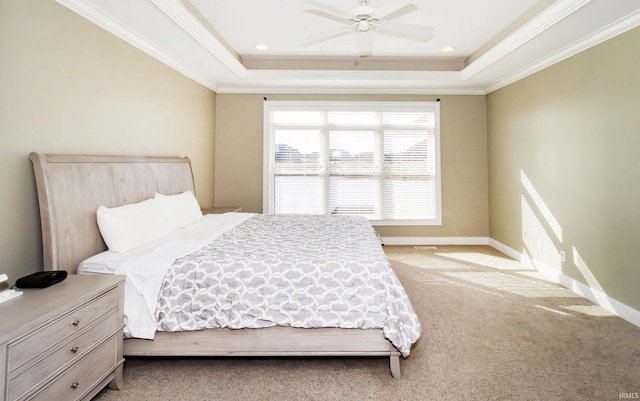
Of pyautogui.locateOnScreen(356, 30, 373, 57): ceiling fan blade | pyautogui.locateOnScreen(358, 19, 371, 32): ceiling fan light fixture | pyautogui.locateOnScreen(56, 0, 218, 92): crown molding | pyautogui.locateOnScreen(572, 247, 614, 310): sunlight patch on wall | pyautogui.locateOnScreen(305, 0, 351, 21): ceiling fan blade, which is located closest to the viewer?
pyautogui.locateOnScreen(56, 0, 218, 92): crown molding

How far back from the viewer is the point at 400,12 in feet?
10.00

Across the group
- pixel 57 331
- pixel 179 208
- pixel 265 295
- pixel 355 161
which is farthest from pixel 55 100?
pixel 355 161

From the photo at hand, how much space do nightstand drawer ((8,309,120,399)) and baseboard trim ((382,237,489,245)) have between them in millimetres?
4067

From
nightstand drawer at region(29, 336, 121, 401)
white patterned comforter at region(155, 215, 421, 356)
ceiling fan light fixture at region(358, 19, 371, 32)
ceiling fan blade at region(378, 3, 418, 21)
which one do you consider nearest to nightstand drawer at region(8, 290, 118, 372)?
nightstand drawer at region(29, 336, 121, 401)

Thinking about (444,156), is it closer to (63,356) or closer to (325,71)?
(325,71)

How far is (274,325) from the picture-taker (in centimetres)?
185

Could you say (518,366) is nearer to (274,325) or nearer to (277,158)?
(274,325)

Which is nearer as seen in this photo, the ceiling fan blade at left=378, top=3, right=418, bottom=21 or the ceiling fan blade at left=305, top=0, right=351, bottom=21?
the ceiling fan blade at left=305, top=0, right=351, bottom=21

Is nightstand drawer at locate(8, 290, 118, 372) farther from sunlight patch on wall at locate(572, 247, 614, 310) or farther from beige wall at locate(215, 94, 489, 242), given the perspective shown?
sunlight patch on wall at locate(572, 247, 614, 310)

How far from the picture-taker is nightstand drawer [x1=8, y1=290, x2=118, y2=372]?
1159 mm

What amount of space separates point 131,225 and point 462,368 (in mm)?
2546

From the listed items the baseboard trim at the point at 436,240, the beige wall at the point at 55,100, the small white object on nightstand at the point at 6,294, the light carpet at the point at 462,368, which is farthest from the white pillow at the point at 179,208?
the baseboard trim at the point at 436,240

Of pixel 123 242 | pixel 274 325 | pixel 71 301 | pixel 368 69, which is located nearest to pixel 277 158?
pixel 368 69

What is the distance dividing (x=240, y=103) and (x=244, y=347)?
4035 millimetres
